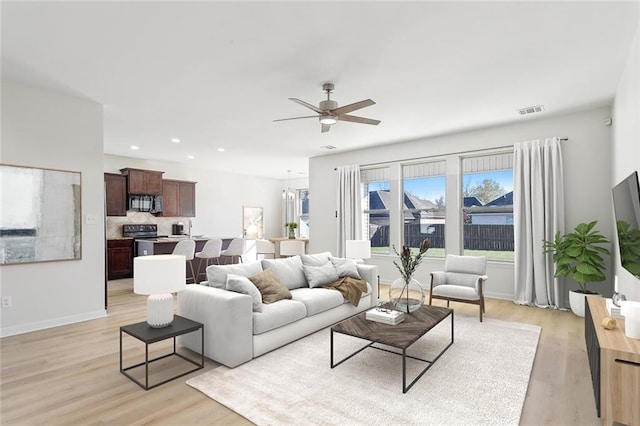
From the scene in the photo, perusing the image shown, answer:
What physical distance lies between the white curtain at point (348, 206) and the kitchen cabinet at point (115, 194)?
504 centimetres

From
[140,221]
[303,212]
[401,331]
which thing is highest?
[303,212]

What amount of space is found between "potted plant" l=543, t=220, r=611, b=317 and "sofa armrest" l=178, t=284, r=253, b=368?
4209mm

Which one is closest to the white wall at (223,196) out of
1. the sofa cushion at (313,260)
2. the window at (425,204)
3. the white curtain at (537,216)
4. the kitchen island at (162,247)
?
the kitchen island at (162,247)

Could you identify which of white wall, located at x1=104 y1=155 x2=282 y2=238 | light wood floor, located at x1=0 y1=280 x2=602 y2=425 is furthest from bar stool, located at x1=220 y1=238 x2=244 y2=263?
light wood floor, located at x1=0 y1=280 x2=602 y2=425

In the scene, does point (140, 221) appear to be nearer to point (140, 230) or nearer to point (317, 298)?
point (140, 230)

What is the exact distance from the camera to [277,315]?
3.30 metres

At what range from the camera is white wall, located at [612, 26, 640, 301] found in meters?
2.97

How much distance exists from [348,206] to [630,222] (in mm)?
5086

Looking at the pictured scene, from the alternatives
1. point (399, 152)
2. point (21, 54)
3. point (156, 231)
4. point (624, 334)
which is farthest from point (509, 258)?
point (156, 231)

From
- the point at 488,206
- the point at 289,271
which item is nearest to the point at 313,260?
the point at 289,271

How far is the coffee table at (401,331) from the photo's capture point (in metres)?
2.62

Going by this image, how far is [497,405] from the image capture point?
7.80 ft

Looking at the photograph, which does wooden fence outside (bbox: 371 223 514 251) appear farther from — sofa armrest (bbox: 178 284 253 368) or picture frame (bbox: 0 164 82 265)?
picture frame (bbox: 0 164 82 265)

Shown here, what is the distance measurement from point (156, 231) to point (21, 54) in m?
5.85
